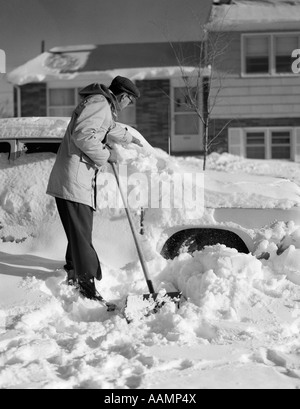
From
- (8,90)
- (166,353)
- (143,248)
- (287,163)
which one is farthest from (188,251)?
(8,90)

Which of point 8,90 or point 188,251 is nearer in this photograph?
point 188,251

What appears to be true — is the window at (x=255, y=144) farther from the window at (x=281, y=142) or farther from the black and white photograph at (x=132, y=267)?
the black and white photograph at (x=132, y=267)

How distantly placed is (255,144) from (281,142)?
2.47ft

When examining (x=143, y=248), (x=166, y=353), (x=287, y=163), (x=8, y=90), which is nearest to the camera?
(x=166, y=353)

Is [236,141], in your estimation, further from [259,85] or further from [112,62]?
[112,62]

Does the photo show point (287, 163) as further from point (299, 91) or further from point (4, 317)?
point (4, 317)

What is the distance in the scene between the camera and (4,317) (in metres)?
3.57

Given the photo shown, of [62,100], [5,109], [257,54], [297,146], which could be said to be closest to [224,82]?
[257,54]

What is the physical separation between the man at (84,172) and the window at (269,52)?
12287 mm

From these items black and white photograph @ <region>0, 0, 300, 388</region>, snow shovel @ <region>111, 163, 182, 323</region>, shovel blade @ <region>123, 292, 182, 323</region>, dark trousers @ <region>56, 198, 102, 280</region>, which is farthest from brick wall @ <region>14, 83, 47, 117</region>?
shovel blade @ <region>123, 292, 182, 323</region>

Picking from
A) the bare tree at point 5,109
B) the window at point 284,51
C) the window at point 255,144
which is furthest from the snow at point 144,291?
the bare tree at point 5,109

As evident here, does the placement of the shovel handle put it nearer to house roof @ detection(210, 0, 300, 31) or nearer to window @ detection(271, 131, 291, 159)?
house roof @ detection(210, 0, 300, 31)

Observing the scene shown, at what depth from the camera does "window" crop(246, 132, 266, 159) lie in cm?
1548

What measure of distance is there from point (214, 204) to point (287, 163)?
11.0 m
